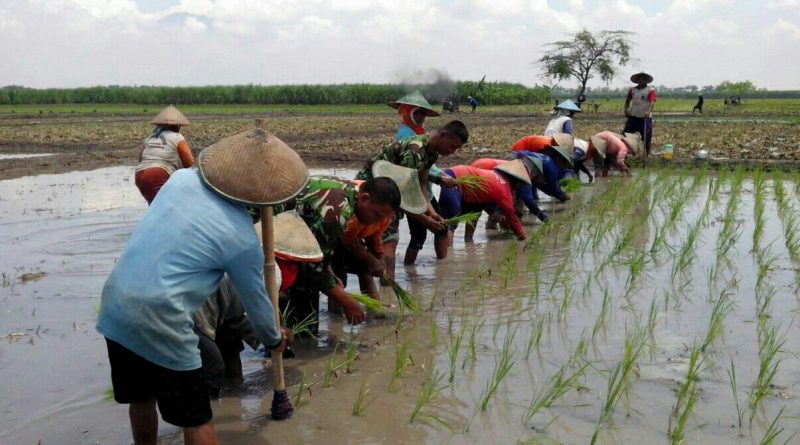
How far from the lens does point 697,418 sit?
9.98ft

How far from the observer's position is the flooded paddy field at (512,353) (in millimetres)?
3012

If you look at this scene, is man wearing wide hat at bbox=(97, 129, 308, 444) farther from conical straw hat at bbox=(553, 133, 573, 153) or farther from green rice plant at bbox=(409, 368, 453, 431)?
conical straw hat at bbox=(553, 133, 573, 153)

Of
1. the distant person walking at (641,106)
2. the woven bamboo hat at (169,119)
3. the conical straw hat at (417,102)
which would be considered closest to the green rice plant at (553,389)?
the conical straw hat at (417,102)

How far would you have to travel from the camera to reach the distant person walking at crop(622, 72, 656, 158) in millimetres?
11742

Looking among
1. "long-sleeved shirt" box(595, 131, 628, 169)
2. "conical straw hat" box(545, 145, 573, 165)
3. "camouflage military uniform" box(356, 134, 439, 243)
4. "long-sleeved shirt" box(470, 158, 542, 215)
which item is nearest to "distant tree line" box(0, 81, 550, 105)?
"long-sleeved shirt" box(595, 131, 628, 169)

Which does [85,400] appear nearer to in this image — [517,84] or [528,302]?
[528,302]

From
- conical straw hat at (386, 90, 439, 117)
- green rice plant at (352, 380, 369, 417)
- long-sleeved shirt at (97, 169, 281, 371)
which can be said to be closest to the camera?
long-sleeved shirt at (97, 169, 281, 371)

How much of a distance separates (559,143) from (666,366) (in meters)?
4.63

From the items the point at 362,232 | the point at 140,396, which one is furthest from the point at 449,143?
the point at 140,396

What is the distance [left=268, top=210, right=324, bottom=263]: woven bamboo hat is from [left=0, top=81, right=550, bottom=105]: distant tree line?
38052mm

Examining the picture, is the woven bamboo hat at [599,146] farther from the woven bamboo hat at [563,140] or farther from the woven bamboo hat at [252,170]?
the woven bamboo hat at [252,170]

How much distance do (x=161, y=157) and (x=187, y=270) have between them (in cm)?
383

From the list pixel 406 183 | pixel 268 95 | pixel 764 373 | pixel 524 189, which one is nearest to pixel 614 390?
pixel 764 373

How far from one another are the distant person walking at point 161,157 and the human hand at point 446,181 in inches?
74.9
